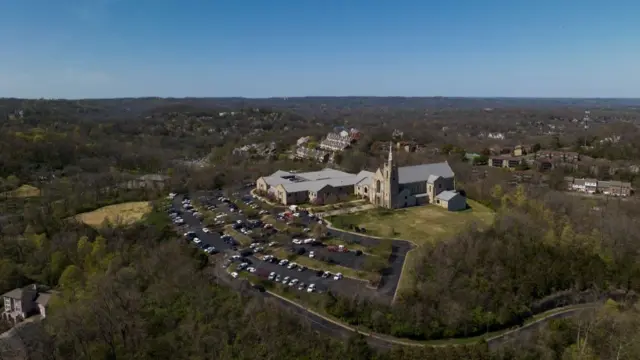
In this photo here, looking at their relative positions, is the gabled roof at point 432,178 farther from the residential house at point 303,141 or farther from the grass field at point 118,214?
the residential house at point 303,141

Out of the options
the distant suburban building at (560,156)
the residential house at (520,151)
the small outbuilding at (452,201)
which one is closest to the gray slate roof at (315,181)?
the small outbuilding at (452,201)

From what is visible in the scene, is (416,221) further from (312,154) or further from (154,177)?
(154,177)

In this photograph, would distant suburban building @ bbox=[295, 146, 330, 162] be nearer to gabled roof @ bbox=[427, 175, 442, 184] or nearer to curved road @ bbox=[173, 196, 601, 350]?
gabled roof @ bbox=[427, 175, 442, 184]

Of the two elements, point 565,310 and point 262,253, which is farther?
point 262,253

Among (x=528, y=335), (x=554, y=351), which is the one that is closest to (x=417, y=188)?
(x=528, y=335)

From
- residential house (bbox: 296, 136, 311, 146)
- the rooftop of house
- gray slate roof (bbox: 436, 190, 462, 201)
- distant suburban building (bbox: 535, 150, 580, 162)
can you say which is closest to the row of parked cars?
gray slate roof (bbox: 436, 190, 462, 201)

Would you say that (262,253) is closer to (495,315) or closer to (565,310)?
(495,315)
